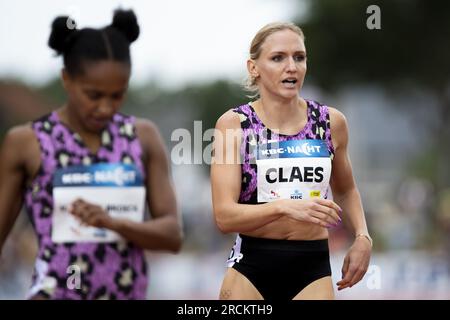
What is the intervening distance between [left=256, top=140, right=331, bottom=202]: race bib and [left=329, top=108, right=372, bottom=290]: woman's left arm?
0.21 metres

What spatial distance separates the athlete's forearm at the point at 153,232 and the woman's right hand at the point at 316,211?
1561mm

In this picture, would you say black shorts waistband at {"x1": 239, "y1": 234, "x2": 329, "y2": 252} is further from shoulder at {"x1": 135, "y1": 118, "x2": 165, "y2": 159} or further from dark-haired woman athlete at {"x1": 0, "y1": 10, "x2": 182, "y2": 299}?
shoulder at {"x1": 135, "y1": 118, "x2": 165, "y2": 159}

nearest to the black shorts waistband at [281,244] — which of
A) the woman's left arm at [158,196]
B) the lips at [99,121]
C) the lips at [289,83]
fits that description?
the lips at [289,83]

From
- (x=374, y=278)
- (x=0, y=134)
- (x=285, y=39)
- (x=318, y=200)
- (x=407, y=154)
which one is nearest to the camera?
(x=318, y=200)

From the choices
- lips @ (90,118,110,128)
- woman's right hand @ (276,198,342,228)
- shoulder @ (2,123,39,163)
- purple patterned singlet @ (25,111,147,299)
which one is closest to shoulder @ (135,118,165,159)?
purple patterned singlet @ (25,111,147,299)

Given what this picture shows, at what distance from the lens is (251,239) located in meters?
4.01

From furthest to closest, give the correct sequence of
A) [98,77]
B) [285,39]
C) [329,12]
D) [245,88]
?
1. [329,12]
2. [98,77]
3. [245,88]
4. [285,39]

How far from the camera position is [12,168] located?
4977 millimetres

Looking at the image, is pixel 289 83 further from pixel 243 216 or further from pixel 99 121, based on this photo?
pixel 99 121
